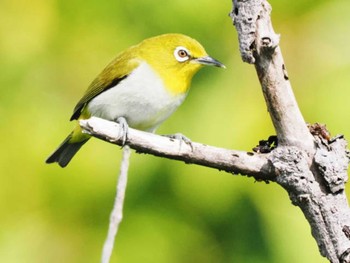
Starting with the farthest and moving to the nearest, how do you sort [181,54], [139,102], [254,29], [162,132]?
[181,54], [139,102], [162,132], [254,29]

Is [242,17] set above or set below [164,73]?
below

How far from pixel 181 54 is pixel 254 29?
4.37 feet

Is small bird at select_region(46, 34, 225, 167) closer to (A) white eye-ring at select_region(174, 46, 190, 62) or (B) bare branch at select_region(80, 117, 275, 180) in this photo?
(A) white eye-ring at select_region(174, 46, 190, 62)

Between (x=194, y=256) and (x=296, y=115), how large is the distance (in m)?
1.02

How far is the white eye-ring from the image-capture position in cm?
338

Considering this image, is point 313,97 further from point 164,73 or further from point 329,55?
point 164,73

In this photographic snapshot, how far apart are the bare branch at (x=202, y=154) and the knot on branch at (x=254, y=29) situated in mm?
265

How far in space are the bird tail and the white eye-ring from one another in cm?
48

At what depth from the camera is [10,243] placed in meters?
3.10

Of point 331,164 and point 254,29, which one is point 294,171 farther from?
point 254,29

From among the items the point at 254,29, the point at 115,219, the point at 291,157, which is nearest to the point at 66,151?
the point at 291,157

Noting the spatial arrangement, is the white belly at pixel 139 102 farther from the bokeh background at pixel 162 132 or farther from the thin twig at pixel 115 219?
the thin twig at pixel 115 219

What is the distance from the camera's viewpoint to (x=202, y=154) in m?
2.25

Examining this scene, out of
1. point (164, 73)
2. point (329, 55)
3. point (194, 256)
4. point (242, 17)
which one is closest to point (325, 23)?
point (329, 55)
